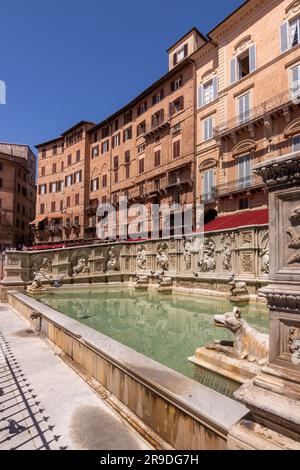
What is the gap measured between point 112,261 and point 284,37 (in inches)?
685

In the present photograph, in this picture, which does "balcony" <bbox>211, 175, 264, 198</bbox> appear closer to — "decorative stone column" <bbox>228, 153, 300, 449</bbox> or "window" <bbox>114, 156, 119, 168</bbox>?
"window" <bbox>114, 156, 119, 168</bbox>

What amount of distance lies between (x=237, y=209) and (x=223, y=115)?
7.45 metres

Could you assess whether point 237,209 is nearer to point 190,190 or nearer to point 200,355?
point 190,190

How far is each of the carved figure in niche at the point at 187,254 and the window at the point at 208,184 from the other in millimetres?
11616

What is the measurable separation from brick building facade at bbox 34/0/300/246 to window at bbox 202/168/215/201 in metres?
0.08

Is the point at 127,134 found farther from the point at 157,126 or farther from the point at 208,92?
the point at 208,92

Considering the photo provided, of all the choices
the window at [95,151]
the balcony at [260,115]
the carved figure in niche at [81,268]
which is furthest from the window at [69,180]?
the carved figure in niche at [81,268]

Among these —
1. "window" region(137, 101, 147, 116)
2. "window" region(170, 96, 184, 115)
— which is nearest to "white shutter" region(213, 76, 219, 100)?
"window" region(170, 96, 184, 115)

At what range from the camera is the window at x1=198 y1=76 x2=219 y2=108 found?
2481 centimetres

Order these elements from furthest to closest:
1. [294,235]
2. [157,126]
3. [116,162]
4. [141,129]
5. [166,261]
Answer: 1. [116,162]
2. [141,129]
3. [157,126]
4. [166,261]
5. [294,235]

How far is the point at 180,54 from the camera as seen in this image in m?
29.5

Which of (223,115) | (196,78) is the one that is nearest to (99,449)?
(223,115)

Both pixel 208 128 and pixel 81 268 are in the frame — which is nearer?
pixel 81 268

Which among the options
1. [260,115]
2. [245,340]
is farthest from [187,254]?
[260,115]
